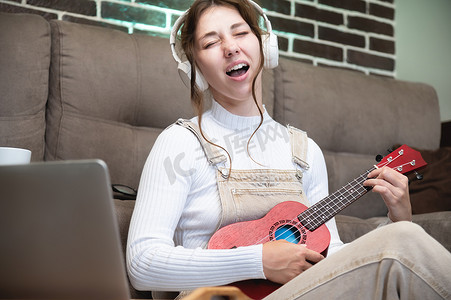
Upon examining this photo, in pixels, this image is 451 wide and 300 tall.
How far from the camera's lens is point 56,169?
60cm

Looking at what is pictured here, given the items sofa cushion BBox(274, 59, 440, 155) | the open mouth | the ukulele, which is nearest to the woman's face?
the open mouth

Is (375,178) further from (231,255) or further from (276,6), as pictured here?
(276,6)

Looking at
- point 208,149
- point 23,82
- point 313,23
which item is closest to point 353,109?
point 313,23

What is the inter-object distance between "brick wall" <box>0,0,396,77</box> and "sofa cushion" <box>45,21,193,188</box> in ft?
1.09

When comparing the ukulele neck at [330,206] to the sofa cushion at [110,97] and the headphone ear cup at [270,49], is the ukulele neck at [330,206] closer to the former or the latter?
the headphone ear cup at [270,49]

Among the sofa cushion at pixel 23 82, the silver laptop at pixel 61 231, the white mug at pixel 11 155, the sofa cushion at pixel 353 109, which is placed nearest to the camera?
the silver laptop at pixel 61 231

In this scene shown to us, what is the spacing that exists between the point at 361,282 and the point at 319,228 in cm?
37

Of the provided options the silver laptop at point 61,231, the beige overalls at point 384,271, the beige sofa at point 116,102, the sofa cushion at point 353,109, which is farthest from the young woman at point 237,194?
the sofa cushion at point 353,109

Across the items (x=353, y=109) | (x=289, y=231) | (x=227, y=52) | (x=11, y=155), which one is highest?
(x=227, y=52)

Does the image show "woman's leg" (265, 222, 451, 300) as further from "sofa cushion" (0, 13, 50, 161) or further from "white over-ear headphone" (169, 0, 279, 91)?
"sofa cushion" (0, 13, 50, 161)

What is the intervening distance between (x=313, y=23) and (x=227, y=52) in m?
→ 1.49

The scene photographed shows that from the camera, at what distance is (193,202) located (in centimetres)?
131

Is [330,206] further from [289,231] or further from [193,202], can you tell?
[193,202]

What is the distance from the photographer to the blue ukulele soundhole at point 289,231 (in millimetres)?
1280
